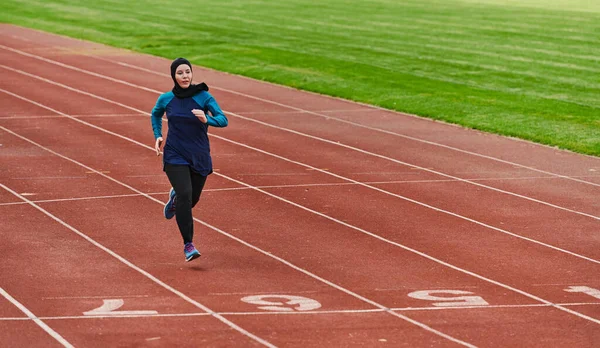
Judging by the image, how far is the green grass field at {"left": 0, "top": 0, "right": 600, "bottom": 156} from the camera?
23.7 metres

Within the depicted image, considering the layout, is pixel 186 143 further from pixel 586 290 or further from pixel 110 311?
pixel 586 290

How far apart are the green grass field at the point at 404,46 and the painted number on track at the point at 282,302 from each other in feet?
33.2

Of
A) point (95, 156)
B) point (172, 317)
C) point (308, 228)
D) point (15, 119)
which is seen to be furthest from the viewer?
point (15, 119)

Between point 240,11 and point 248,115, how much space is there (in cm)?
2427

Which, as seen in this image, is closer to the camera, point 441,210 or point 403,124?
point 441,210

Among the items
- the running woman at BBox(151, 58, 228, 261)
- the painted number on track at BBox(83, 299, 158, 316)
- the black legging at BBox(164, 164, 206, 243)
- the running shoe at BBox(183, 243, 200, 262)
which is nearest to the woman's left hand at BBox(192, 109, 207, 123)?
the running woman at BBox(151, 58, 228, 261)

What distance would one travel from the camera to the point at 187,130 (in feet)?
36.8

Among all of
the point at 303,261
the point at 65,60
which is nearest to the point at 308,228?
the point at 303,261

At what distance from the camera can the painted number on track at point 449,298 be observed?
Result: 33.3ft

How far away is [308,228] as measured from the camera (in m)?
13.2

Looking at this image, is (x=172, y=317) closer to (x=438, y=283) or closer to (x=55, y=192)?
(x=438, y=283)

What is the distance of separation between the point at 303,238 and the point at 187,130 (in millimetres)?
2163

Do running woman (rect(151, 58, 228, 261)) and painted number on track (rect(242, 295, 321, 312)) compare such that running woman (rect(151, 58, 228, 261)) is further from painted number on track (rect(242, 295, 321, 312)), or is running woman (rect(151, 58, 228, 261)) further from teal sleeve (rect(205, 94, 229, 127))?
painted number on track (rect(242, 295, 321, 312))

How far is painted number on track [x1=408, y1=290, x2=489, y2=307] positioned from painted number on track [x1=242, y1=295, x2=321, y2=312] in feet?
3.25
